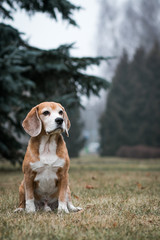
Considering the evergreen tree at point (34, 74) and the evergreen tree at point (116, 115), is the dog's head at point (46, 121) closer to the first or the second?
the evergreen tree at point (34, 74)

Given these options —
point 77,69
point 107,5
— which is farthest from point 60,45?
point 107,5

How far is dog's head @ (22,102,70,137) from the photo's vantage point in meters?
3.47

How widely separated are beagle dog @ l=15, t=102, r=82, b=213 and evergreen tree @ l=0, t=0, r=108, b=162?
4556mm

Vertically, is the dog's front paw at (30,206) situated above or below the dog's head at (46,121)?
below

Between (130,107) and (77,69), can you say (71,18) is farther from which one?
(130,107)

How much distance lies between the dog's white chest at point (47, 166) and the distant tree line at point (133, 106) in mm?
21488

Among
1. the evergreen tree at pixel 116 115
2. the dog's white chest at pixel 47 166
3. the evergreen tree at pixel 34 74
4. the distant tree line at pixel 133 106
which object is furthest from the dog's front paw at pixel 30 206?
the evergreen tree at pixel 116 115

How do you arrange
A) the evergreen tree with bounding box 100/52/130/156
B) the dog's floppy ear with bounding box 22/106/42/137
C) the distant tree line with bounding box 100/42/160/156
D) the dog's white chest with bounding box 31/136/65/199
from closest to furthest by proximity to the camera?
the dog's white chest with bounding box 31/136/65/199, the dog's floppy ear with bounding box 22/106/42/137, the distant tree line with bounding box 100/42/160/156, the evergreen tree with bounding box 100/52/130/156

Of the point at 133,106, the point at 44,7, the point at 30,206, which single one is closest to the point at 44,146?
the point at 30,206

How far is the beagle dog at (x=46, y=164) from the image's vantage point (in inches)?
134

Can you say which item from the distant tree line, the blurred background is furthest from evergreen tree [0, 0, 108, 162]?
the distant tree line

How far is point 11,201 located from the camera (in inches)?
168

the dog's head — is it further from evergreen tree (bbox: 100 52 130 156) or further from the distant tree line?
evergreen tree (bbox: 100 52 130 156)

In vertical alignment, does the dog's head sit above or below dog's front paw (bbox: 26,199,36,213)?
above
